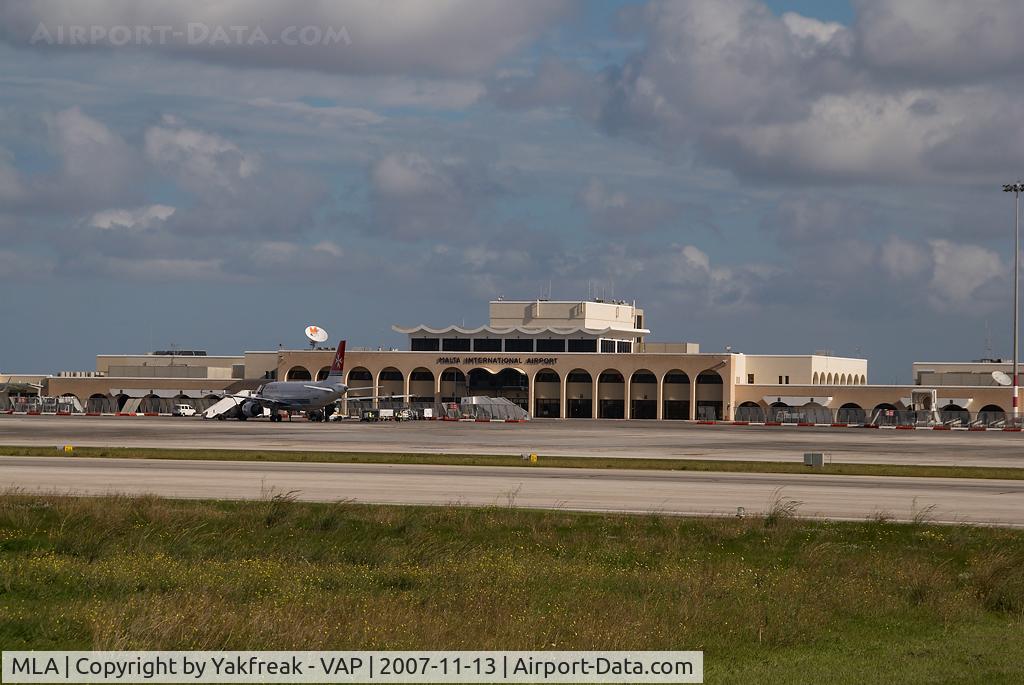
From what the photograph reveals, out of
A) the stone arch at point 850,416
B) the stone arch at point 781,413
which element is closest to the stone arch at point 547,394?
the stone arch at point 781,413

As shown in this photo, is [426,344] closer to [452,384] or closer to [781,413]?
[452,384]

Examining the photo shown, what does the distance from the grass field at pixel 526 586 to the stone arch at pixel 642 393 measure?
116711mm

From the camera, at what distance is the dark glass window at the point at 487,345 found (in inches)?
6097

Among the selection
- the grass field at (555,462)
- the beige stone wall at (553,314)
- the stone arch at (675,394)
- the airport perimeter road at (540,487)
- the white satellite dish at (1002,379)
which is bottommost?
the airport perimeter road at (540,487)

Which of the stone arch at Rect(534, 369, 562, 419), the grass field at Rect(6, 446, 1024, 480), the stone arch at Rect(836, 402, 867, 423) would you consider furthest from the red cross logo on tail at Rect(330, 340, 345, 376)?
the grass field at Rect(6, 446, 1024, 480)

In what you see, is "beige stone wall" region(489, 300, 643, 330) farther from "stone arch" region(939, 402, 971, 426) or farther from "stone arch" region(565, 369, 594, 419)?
"stone arch" region(939, 402, 971, 426)

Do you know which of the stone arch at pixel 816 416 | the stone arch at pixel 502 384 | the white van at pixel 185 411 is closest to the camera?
the stone arch at pixel 816 416

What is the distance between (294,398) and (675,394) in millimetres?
50795

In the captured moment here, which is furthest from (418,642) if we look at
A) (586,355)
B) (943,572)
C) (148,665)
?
(586,355)

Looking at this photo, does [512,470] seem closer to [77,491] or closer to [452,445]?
[77,491]

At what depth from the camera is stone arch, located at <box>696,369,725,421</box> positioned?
5659 inches

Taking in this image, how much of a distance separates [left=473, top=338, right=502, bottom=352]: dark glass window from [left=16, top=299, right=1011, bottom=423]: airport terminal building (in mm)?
130

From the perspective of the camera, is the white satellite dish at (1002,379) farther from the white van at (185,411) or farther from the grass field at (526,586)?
the grass field at (526,586)

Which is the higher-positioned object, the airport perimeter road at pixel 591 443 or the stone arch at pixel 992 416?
the stone arch at pixel 992 416
